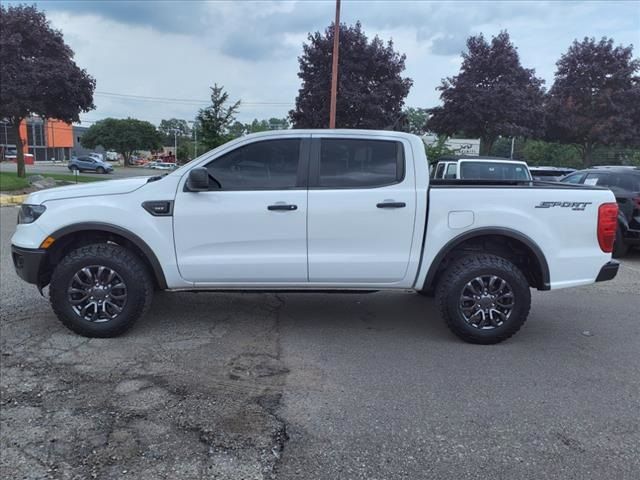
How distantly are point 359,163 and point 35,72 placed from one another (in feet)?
68.0

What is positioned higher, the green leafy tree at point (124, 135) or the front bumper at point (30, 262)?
the green leafy tree at point (124, 135)

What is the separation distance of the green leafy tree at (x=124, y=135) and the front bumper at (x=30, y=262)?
73740mm

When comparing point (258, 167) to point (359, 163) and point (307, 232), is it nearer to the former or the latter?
point (307, 232)

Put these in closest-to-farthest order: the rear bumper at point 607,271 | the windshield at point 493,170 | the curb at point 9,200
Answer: the rear bumper at point 607,271 → the windshield at point 493,170 → the curb at point 9,200

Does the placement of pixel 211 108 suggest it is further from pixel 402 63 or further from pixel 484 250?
pixel 484 250

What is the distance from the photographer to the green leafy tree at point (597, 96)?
25484 millimetres

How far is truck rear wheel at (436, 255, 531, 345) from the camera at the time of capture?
4723 mm

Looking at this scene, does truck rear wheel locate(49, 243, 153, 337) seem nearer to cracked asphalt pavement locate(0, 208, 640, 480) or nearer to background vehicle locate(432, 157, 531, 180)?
cracked asphalt pavement locate(0, 208, 640, 480)

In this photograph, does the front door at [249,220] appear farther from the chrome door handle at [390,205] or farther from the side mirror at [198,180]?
the chrome door handle at [390,205]

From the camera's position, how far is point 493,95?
75.8ft

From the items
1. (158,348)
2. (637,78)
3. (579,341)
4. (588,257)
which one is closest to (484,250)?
(588,257)

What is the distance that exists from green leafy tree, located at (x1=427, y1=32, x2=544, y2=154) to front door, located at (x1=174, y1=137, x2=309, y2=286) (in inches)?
805

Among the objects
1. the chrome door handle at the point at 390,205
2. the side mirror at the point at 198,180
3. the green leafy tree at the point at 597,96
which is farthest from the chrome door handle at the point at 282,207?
the green leafy tree at the point at 597,96

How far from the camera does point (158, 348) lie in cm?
459
